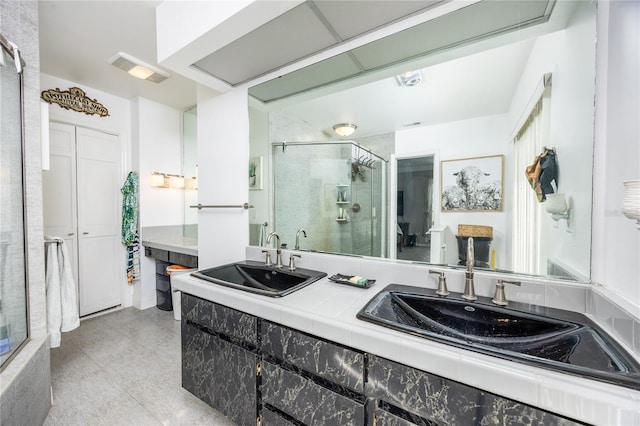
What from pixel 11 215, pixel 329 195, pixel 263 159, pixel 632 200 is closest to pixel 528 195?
pixel 632 200

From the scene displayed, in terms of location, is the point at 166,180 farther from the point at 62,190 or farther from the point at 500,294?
the point at 500,294

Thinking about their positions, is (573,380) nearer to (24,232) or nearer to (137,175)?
(24,232)

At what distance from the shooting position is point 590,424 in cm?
60

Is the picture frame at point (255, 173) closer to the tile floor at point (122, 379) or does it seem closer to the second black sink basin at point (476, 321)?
the second black sink basin at point (476, 321)

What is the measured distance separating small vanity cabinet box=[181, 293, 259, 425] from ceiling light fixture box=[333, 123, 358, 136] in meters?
1.55

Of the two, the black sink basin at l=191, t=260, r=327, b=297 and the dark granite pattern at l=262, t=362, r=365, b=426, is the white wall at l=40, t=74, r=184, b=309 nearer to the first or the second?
the black sink basin at l=191, t=260, r=327, b=297

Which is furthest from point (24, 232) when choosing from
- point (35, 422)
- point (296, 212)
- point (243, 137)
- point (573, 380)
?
point (573, 380)

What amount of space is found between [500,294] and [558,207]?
0.46 meters

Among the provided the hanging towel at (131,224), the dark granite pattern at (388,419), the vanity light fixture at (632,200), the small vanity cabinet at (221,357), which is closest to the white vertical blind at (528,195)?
the vanity light fixture at (632,200)

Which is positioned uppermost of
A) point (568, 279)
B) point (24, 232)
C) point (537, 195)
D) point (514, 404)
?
point (537, 195)

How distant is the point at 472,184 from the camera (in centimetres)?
138

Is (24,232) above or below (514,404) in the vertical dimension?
Result: above

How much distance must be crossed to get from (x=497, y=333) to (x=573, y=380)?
0.41 meters

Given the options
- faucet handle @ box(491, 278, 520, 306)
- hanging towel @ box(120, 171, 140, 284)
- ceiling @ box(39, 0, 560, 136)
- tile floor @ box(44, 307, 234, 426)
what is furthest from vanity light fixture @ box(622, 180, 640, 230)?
hanging towel @ box(120, 171, 140, 284)
